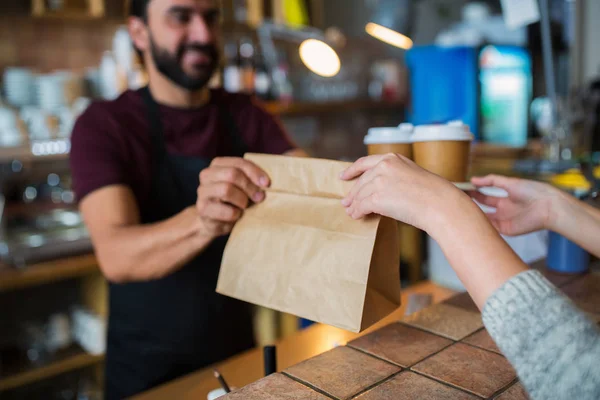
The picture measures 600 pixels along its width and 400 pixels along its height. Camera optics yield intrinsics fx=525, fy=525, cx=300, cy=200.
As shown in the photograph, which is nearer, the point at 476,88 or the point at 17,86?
the point at 17,86

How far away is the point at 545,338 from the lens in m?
0.51

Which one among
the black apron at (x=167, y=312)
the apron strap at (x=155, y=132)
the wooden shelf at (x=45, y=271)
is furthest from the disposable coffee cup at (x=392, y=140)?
the wooden shelf at (x=45, y=271)

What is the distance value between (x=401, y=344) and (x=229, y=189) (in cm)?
36

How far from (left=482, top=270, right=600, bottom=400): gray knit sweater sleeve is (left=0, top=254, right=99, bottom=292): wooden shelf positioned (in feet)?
6.48

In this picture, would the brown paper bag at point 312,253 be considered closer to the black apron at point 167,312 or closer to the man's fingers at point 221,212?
the man's fingers at point 221,212

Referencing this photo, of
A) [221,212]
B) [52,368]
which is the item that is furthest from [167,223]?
[52,368]

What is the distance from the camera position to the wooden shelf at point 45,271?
2.03m

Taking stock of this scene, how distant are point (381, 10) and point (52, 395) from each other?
3.23 meters

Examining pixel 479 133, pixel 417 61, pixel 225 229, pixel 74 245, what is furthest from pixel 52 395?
pixel 479 133

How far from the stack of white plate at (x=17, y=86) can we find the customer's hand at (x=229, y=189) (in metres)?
1.84

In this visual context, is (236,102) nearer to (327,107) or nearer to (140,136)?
(140,136)

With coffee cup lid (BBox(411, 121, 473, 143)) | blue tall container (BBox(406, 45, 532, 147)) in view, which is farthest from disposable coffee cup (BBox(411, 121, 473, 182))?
blue tall container (BBox(406, 45, 532, 147))

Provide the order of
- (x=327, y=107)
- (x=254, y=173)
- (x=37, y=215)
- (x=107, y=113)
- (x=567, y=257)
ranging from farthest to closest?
(x=327, y=107), (x=37, y=215), (x=107, y=113), (x=567, y=257), (x=254, y=173)

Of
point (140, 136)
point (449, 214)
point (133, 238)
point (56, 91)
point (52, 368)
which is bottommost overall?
point (52, 368)
